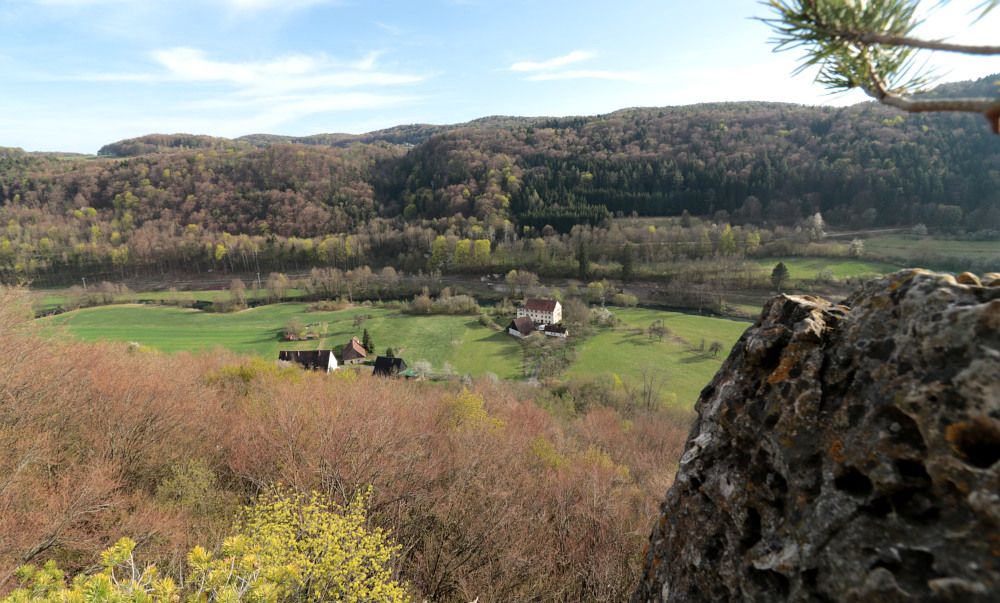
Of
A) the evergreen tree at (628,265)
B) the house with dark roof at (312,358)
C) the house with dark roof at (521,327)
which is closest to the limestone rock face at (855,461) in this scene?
the house with dark roof at (312,358)

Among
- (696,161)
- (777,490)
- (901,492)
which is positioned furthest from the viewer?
(696,161)

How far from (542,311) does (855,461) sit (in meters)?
54.7

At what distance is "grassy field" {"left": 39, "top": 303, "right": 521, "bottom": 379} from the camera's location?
4691 centimetres

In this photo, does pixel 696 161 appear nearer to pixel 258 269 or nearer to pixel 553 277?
pixel 553 277

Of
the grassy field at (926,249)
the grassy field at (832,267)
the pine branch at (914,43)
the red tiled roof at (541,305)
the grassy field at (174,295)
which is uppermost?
the pine branch at (914,43)

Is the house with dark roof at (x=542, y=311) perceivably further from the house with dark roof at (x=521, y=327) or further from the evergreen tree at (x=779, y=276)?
the evergreen tree at (x=779, y=276)

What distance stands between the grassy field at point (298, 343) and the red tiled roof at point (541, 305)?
Answer: 7036 mm

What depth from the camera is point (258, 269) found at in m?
96.8

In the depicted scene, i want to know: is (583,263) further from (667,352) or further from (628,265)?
(667,352)

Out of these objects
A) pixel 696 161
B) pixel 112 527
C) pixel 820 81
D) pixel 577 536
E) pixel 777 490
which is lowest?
pixel 577 536

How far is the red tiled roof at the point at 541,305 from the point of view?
57.9m

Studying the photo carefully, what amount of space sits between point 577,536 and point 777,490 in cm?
1264

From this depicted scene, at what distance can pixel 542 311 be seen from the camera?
57875 millimetres

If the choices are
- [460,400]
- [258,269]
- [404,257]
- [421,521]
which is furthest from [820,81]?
[258,269]
